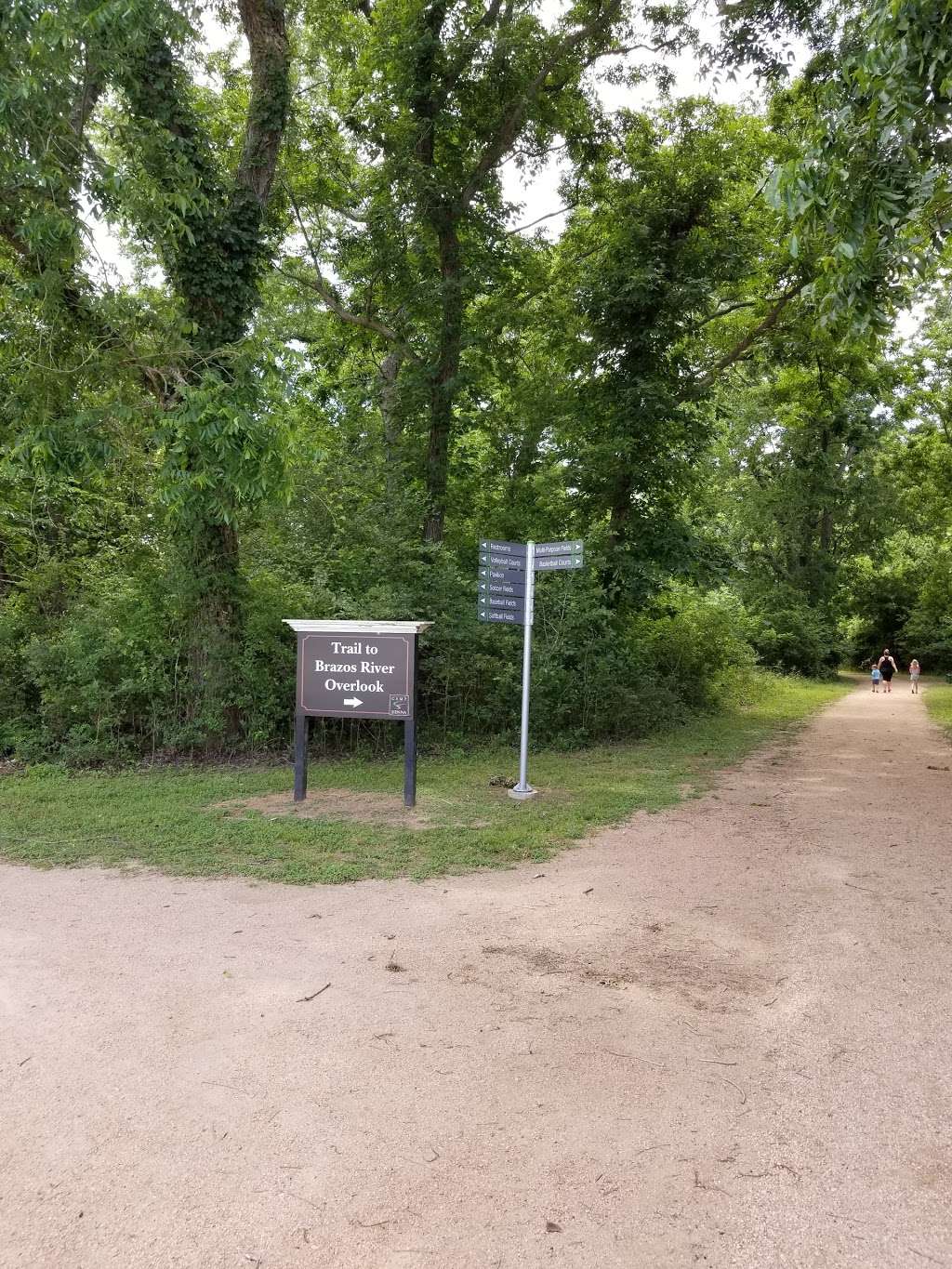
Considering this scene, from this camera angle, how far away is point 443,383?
13406 mm

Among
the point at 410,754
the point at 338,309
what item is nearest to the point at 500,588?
the point at 410,754

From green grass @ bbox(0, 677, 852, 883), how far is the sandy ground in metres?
0.56

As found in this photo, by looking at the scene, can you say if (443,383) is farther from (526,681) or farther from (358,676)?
(358,676)

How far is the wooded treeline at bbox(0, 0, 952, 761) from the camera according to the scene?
7.67 meters

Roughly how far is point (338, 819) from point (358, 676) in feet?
4.60

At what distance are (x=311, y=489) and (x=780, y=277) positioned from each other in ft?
30.2

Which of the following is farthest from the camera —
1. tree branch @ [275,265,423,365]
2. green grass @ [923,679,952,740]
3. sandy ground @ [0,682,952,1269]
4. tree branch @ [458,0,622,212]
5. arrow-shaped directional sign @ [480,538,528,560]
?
green grass @ [923,679,952,740]

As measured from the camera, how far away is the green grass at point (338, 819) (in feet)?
20.6

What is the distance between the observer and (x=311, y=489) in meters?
12.5

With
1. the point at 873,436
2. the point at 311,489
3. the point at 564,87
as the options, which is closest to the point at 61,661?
the point at 311,489

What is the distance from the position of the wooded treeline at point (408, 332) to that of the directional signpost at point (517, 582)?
224 centimetres

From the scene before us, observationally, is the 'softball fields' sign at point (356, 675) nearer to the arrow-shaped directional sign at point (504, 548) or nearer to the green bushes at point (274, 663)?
the arrow-shaped directional sign at point (504, 548)

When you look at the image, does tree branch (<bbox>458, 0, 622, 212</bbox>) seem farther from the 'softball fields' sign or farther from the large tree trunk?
the 'softball fields' sign

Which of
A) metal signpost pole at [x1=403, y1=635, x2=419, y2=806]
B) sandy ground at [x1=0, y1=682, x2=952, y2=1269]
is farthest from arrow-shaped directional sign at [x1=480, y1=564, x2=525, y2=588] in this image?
sandy ground at [x1=0, y1=682, x2=952, y2=1269]
